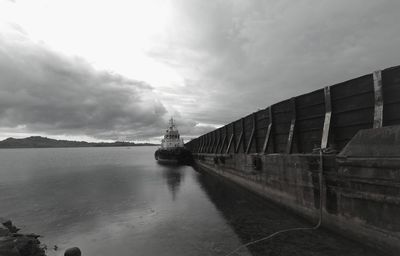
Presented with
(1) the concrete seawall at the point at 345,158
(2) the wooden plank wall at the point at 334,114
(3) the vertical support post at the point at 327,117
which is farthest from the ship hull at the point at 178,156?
(3) the vertical support post at the point at 327,117

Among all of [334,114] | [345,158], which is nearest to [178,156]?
[334,114]

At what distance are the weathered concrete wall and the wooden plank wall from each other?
38.8 inches

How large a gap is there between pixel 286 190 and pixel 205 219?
4274 millimetres

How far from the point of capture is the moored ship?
51625mm

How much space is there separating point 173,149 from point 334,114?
4470 centimetres

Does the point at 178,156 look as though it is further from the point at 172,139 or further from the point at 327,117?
the point at 327,117

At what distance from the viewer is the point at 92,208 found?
621 inches

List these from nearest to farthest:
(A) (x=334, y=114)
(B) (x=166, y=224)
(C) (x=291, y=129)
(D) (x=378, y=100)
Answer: (D) (x=378, y=100) → (A) (x=334, y=114) → (B) (x=166, y=224) → (C) (x=291, y=129)

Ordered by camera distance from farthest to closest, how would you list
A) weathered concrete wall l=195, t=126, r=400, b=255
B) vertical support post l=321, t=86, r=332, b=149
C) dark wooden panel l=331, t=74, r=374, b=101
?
vertical support post l=321, t=86, r=332, b=149
dark wooden panel l=331, t=74, r=374, b=101
weathered concrete wall l=195, t=126, r=400, b=255

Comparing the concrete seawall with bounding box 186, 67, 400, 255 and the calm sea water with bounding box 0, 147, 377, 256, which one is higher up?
the concrete seawall with bounding box 186, 67, 400, 255

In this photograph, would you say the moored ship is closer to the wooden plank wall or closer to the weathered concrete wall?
the wooden plank wall

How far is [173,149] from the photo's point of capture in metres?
52.6

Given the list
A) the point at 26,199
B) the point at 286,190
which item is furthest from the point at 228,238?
the point at 26,199

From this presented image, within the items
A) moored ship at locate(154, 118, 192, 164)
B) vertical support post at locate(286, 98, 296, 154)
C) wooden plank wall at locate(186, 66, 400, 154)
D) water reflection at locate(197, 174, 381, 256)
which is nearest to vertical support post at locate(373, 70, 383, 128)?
wooden plank wall at locate(186, 66, 400, 154)
